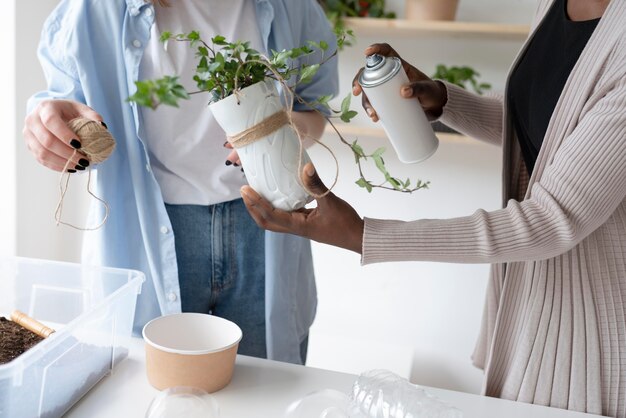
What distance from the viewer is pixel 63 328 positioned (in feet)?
2.68

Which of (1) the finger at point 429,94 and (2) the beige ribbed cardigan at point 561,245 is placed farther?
(1) the finger at point 429,94

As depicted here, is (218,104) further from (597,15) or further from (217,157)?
(597,15)

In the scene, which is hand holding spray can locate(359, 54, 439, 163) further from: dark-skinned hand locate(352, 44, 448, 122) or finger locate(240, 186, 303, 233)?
finger locate(240, 186, 303, 233)

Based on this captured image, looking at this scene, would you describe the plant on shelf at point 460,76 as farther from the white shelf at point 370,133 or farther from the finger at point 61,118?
the finger at point 61,118

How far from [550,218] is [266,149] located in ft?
1.31

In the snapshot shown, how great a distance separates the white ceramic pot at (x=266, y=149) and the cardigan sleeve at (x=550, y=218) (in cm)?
12

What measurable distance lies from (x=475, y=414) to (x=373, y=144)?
1422 millimetres

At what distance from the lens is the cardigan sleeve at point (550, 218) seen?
0.81 metres

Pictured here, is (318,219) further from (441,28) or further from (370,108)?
(441,28)

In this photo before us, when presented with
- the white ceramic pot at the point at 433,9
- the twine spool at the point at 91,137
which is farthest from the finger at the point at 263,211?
the white ceramic pot at the point at 433,9

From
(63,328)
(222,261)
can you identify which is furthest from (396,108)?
(63,328)

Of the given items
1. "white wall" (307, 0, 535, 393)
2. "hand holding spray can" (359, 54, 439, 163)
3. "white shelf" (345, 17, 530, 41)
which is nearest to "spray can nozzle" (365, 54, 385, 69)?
"hand holding spray can" (359, 54, 439, 163)

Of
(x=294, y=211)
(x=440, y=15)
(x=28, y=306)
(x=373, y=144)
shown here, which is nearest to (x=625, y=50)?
(x=294, y=211)

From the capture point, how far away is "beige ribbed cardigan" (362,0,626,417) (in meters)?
0.82
